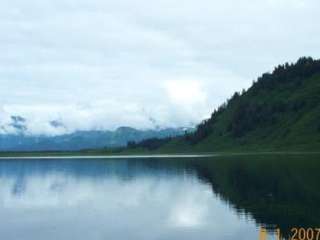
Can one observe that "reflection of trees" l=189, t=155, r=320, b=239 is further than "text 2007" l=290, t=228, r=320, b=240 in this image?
Yes

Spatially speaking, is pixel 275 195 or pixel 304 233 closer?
pixel 304 233

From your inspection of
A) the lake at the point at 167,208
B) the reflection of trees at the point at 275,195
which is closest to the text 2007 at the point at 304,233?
the lake at the point at 167,208

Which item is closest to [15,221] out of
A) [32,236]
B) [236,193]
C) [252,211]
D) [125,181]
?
[32,236]

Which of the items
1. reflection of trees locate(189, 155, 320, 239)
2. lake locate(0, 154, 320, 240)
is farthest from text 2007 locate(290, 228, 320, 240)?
reflection of trees locate(189, 155, 320, 239)

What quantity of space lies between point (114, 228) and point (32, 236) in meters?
11.0
